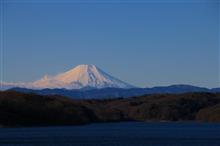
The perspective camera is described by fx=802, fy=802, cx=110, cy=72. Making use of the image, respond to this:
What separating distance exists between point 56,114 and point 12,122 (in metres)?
19.0

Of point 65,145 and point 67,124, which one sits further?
point 67,124

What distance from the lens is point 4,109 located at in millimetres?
177250

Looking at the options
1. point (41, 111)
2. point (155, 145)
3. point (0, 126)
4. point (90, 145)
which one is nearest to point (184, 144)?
point (155, 145)

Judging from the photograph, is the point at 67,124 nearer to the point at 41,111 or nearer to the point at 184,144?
the point at 41,111

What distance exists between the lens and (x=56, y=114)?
637 ft

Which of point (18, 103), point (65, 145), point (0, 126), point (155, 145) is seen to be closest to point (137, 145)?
point (155, 145)

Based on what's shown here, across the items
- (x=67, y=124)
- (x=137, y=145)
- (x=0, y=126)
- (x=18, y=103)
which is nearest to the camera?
(x=137, y=145)

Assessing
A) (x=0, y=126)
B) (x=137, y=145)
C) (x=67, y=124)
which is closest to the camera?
(x=137, y=145)

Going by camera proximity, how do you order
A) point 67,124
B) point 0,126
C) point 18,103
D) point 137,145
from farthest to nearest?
point 67,124
point 18,103
point 0,126
point 137,145

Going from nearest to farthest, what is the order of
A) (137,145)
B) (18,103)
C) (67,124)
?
(137,145), (18,103), (67,124)

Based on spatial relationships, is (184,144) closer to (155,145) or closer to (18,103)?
(155,145)

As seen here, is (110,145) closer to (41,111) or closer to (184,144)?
(184,144)

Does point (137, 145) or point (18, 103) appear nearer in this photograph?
point (137, 145)

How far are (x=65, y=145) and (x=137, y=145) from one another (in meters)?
8.76
